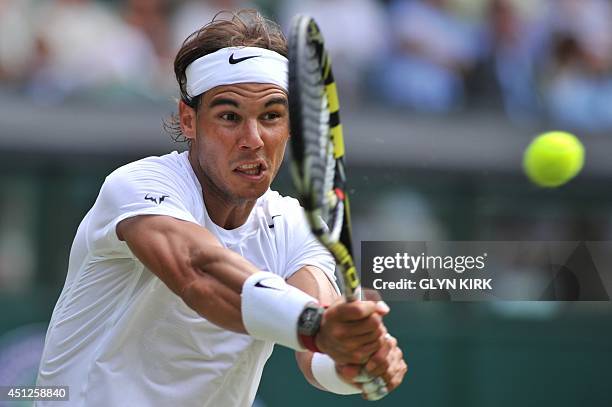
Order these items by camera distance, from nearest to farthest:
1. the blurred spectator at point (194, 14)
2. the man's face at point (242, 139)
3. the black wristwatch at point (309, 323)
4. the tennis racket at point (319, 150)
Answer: the tennis racket at point (319, 150)
the black wristwatch at point (309, 323)
the man's face at point (242, 139)
the blurred spectator at point (194, 14)

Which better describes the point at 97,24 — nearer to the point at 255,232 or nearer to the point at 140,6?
the point at 140,6

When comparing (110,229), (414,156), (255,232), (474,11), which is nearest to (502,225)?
(414,156)

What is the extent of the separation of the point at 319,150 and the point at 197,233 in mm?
398

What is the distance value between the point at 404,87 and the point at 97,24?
7.32 ft

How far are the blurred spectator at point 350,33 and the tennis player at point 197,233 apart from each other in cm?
460

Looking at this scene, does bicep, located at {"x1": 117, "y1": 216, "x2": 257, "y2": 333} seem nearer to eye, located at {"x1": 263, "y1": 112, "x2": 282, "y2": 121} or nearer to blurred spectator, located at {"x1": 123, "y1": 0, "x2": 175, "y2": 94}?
eye, located at {"x1": 263, "y1": 112, "x2": 282, "y2": 121}

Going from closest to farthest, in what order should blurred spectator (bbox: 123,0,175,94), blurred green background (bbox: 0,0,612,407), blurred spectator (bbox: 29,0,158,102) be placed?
1. blurred green background (bbox: 0,0,612,407)
2. blurred spectator (bbox: 29,0,158,102)
3. blurred spectator (bbox: 123,0,175,94)

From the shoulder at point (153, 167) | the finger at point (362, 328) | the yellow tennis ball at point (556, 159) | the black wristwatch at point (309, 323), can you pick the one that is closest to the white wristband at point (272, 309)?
the black wristwatch at point (309, 323)

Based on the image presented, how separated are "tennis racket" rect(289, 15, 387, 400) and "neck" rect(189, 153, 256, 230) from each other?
45cm

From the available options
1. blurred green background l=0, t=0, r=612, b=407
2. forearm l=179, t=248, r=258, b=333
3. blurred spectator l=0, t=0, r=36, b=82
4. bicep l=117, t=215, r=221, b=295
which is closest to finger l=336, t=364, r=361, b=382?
forearm l=179, t=248, r=258, b=333

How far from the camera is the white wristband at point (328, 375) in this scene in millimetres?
2989

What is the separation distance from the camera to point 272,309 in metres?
2.51

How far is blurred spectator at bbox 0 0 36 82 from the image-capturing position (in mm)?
7590

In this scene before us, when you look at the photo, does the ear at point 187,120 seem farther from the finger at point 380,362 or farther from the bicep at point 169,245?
the finger at point 380,362
